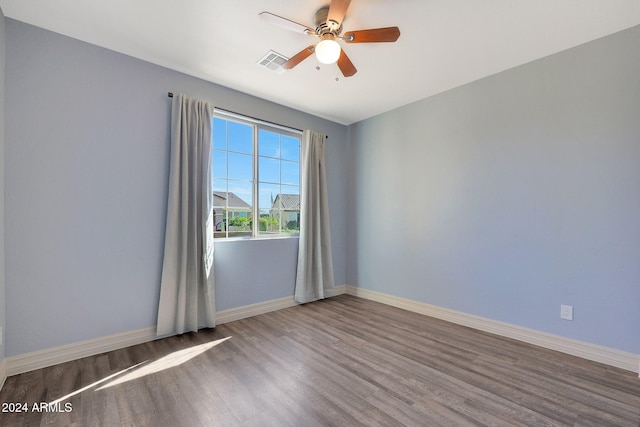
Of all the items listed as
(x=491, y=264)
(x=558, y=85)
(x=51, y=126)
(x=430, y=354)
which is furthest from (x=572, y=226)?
(x=51, y=126)

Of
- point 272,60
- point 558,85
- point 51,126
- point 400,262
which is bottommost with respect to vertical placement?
point 400,262

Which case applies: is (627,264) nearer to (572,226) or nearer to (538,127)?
(572,226)

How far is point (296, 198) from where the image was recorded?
159 inches

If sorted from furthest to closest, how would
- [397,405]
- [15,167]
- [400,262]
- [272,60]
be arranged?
[400,262]
[272,60]
[15,167]
[397,405]

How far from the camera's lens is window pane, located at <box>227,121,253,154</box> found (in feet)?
11.2

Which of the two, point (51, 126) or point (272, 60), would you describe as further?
point (272, 60)

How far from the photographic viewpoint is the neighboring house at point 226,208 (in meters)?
3.29

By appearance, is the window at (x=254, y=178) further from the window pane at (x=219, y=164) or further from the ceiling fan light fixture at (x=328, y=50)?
the ceiling fan light fixture at (x=328, y=50)

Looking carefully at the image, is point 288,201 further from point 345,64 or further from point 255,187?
point 345,64

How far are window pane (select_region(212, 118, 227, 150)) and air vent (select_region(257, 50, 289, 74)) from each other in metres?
0.90

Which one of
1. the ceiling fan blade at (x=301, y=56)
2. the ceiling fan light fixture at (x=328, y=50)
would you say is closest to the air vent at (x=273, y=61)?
the ceiling fan blade at (x=301, y=56)

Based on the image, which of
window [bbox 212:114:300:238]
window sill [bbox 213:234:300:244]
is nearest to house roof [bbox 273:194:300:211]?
window [bbox 212:114:300:238]

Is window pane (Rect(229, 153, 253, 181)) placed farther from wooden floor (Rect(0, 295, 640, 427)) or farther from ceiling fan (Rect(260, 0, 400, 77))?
wooden floor (Rect(0, 295, 640, 427))

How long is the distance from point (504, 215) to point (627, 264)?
0.94 meters
